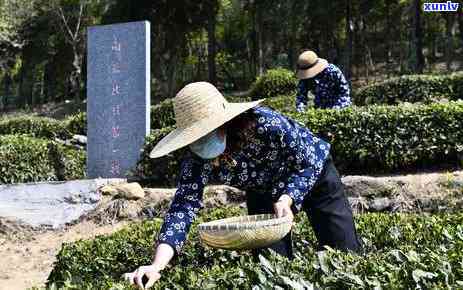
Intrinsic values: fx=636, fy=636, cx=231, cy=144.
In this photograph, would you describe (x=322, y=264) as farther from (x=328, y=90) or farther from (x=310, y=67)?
(x=328, y=90)

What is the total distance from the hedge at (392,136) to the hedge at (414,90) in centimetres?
464

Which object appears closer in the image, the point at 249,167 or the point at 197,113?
the point at 197,113

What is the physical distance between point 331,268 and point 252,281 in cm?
31

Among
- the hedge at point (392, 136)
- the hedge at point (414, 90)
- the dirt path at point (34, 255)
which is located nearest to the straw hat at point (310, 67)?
the hedge at point (392, 136)

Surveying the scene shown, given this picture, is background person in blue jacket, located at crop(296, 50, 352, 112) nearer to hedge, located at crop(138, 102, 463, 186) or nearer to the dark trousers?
hedge, located at crop(138, 102, 463, 186)

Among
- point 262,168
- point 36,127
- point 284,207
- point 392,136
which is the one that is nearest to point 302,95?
point 392,136

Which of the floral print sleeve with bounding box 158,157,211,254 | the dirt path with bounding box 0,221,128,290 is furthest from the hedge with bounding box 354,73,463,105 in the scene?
the floral print sleeve with bounding box 158,157,211,254

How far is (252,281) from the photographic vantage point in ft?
7.85

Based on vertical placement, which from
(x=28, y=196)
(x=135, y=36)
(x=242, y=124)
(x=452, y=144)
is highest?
(x=135, y=36)

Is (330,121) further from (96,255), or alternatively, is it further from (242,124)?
(242,124)

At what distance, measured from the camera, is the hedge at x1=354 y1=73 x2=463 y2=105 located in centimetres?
1127

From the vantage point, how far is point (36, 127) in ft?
Result: 44.1

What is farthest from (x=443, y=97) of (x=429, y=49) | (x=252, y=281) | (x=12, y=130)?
(x=429, y=49)

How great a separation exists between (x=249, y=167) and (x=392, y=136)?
165 inches
